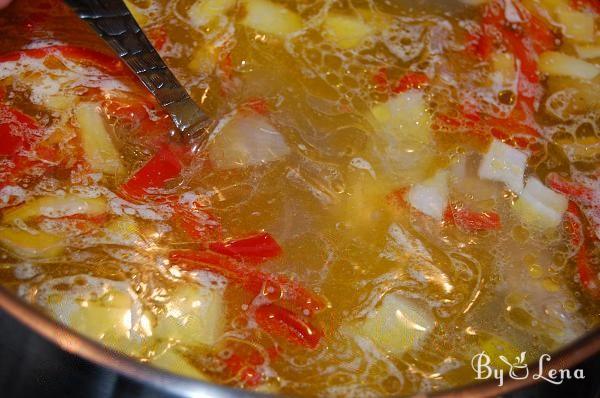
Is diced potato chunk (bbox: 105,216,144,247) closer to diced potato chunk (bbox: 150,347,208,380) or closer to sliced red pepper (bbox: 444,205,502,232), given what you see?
diced potato chunk (bbox: 150,347,208,380)

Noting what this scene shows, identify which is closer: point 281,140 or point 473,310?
point 473,310

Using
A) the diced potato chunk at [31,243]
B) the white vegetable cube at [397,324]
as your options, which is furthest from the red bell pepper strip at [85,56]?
the white vegetable cube at [397,324]

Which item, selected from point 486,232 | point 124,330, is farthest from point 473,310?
A: point 124,330

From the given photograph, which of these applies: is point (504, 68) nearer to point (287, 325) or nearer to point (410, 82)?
point (410, 82)

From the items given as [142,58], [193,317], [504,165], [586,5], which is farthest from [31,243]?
[586,5]

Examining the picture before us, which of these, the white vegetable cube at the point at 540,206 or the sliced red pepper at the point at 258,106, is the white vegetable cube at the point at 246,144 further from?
the white vegetable cube at the point at 540,206

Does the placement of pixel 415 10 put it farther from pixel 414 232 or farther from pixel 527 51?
pixel 414 232
